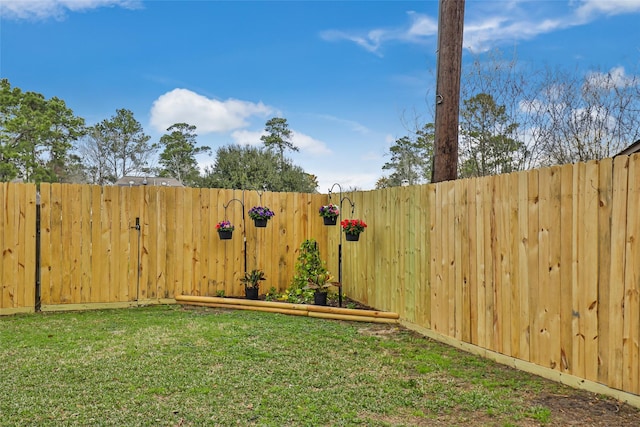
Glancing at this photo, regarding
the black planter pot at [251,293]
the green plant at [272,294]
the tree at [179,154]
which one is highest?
the tree at [179,154]

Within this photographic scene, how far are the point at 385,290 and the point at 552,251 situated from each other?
2429 millimetres

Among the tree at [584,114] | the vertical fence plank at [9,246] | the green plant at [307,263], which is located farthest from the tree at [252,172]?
the tree at [584,114]

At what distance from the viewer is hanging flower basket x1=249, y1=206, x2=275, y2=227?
604cm

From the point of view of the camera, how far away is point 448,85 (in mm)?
4457

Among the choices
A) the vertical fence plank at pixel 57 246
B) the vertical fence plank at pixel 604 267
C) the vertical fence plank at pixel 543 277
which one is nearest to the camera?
the vertical fence plank at pixel 604 267

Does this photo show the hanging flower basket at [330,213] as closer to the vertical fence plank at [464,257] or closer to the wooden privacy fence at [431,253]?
the wooden privacy fence at [431,253]

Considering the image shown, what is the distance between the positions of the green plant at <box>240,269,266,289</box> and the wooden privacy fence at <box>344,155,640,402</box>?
2185mm

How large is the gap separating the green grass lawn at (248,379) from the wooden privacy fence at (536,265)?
0.27 metres

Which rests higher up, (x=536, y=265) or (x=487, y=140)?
(x=487, y=140)

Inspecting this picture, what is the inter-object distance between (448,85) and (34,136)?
851 inches

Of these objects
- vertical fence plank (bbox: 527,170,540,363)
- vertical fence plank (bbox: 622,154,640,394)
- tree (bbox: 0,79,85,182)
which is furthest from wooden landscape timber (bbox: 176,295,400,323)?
tree (bbox: 0,79,85,182)

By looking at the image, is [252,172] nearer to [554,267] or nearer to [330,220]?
[330,220]

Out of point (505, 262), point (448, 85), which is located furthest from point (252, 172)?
point (505, 262)

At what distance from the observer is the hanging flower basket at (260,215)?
604 centimetres
